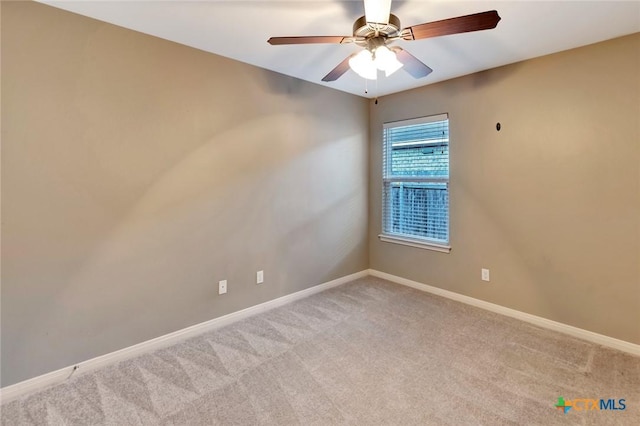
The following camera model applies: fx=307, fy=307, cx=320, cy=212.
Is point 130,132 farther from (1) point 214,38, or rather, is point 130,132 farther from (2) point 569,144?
(2) point 569,144

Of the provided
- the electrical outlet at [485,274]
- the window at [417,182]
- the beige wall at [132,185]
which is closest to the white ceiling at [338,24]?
the beige wall at [132,185]

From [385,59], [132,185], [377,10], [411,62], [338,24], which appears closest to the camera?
[377,10]

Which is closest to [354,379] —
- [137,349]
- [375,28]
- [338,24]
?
[137,349]

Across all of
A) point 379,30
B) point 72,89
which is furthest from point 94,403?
point 379,30

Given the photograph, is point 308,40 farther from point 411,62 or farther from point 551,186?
point 551,186

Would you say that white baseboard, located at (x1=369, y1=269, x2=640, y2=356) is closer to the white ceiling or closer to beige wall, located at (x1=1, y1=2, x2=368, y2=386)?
beige wall, located at (x1=1, y1=2, x2=368, y2=386)

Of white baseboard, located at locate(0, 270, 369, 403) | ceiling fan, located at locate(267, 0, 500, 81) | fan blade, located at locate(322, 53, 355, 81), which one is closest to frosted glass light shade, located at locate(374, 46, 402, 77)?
ceiling fan, located at locate(267, 0, 500, 81)

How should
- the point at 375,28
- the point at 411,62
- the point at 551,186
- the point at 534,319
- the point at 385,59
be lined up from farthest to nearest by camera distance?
the point at 534,319 → the point at 551,186 → the point at 411,62 → the point at 385,59 → the point at 375,28

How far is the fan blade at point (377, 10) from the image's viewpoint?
1495mm

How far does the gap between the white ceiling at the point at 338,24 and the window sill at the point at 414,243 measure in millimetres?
1897

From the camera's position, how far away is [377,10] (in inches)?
60.7

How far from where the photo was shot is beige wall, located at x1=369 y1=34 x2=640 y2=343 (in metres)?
2.38

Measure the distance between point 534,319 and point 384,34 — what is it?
2794 millimetres

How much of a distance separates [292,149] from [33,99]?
202cm
